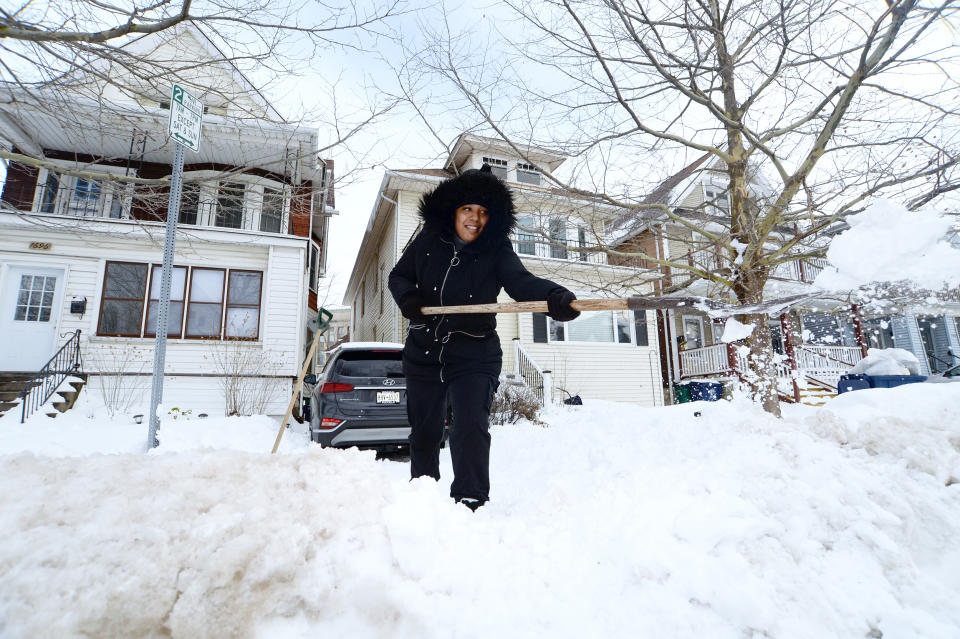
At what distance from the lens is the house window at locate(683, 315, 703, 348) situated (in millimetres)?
16375

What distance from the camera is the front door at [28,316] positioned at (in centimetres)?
974

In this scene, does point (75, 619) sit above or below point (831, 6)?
below

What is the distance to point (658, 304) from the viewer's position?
7.97ft

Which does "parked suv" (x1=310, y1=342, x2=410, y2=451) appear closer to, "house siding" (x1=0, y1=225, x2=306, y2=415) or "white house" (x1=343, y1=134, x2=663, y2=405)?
"house siding" (x1=0, y1=225, x2=306, y2=415)

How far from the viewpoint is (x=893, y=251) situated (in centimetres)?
250

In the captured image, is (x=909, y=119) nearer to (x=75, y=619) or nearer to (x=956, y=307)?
(x=75, y=619)

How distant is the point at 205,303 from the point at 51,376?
9.90 ft

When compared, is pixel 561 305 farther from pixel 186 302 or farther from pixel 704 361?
pixel 704 361

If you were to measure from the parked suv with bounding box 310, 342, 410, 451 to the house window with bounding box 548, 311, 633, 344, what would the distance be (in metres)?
8.27

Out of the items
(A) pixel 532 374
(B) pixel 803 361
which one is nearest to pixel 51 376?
(A) pixel 532 374

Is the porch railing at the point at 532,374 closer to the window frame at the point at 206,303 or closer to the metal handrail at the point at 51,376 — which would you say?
the window frame at the point at 206,303

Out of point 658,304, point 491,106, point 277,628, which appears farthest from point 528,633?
point 491,106

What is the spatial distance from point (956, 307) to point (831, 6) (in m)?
18.5

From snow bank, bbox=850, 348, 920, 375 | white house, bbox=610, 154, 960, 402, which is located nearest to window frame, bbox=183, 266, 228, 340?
white house, bbox=610, 154, 960, 402
